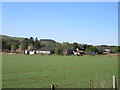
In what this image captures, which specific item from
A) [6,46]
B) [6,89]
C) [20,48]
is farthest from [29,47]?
[6,89]

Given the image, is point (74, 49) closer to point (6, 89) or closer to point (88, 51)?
point (88, 51)

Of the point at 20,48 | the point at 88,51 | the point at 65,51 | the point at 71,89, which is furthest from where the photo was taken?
the point at 20,48

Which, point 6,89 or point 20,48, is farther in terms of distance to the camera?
point 20,48

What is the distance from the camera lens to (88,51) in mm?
145500

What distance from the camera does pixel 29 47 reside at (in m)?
177

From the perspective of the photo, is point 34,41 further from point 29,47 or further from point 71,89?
point 71,89

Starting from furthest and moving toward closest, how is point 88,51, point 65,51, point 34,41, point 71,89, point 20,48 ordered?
point 34,41, point 20,48, point 65,51, point 88,51, point 71,89

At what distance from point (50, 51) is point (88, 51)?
29475mm

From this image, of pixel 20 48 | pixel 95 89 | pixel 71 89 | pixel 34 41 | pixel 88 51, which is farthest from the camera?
pixel 34 41

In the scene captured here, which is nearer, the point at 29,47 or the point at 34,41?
the point at 29,47

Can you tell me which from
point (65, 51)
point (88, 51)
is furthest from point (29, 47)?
point (88, 51)

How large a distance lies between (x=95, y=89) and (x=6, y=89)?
5.94 metres

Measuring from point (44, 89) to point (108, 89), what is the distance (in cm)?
429

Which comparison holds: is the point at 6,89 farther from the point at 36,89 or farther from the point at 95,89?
the point at 95,89
